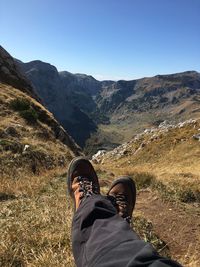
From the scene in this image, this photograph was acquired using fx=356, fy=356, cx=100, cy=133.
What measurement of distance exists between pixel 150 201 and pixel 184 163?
18571 millimetres

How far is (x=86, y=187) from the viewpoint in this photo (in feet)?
14.6

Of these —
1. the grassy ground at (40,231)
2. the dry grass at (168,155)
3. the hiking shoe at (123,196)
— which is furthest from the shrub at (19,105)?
the hiking shoe at (123,196)

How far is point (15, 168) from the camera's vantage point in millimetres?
12836

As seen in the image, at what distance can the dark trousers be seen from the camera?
232cm

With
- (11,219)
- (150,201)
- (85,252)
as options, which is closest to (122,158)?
(150,201)

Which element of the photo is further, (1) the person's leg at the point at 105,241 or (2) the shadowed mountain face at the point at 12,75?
(2) the shadowed mountain face at the point at 12,75

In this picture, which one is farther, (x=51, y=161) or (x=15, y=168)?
(x=51, y=161)

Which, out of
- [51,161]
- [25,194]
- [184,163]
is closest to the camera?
[25,194]

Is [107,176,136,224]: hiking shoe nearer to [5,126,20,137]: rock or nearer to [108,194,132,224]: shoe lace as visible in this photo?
[108,194,132,224]: shoe lace

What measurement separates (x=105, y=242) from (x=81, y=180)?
→ 2303mm

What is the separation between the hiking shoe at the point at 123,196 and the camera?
14.6 feet

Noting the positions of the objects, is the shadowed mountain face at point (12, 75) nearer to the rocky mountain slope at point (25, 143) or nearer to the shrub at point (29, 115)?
the rocky mountain slope at point (25, 143)

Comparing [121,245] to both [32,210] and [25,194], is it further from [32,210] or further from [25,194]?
[25,194]

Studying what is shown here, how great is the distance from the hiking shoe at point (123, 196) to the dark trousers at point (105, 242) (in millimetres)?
1026
